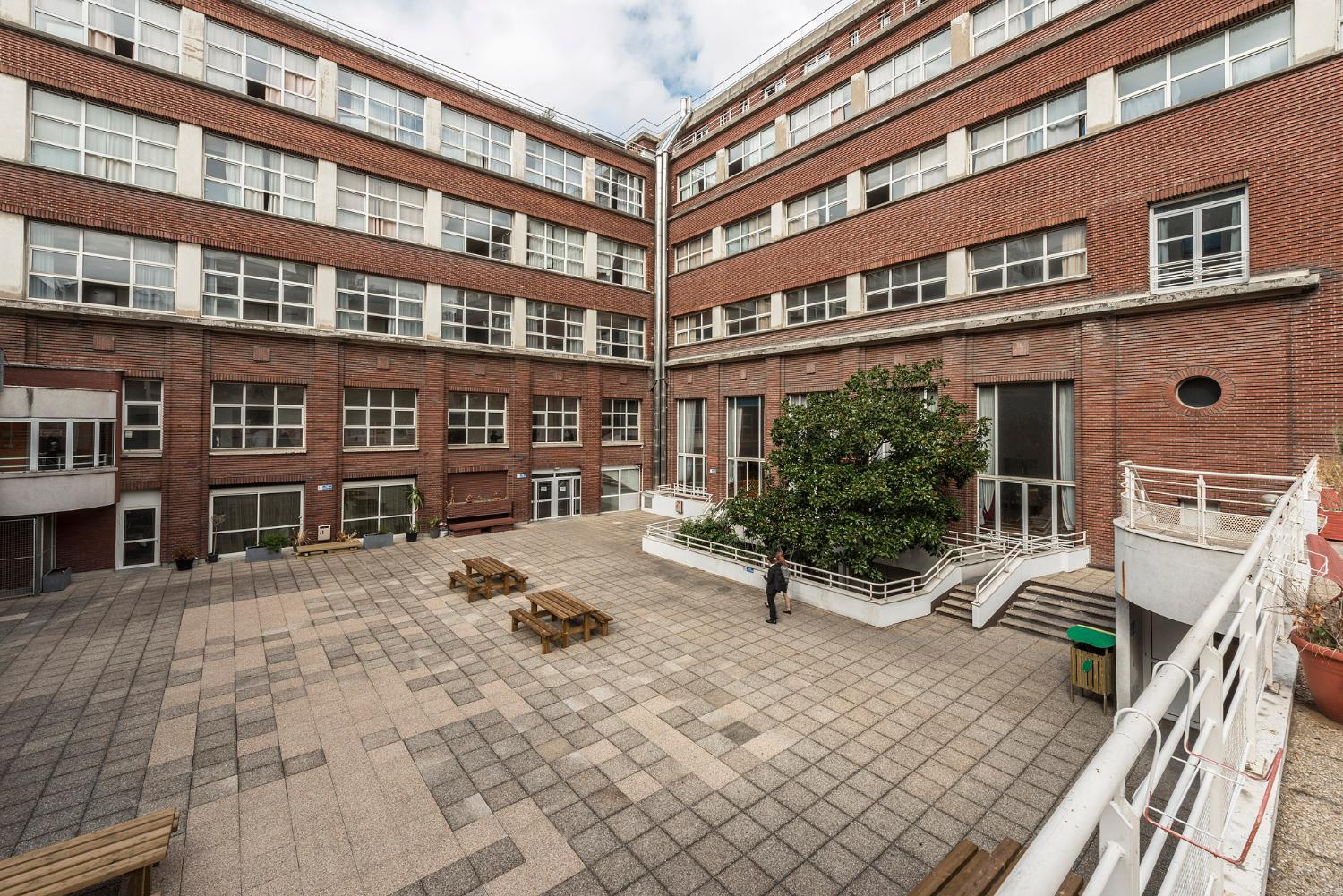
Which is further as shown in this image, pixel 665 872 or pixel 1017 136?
pixel 1017 136

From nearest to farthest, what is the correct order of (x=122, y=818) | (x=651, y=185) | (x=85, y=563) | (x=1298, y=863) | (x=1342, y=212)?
(x=1298, y=863) → (x=122, y=818) → (x=1342, y=212) → (x=85, y=563) → (x=651, y=185)

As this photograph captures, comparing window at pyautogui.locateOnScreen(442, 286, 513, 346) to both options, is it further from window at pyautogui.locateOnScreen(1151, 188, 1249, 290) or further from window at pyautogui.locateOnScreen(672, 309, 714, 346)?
window at pyautogui.locateOnScreen(1151, 188, 1249, 290)

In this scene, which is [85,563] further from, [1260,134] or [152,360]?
[1260,134]

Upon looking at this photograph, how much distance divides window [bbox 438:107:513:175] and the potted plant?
1695 cm

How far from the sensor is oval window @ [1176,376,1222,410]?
13070 millimetres

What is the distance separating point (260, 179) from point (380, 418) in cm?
868

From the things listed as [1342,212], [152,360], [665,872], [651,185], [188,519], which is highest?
[651,185]

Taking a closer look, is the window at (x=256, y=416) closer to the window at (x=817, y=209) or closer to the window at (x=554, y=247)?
the window at (x=554, y=247)

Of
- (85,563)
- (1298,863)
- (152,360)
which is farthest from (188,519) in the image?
(1298,863)

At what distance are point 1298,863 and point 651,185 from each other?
32.1 m

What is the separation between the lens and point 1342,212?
462 inches

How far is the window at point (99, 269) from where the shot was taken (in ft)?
52.6

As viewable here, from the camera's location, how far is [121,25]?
17219 mm

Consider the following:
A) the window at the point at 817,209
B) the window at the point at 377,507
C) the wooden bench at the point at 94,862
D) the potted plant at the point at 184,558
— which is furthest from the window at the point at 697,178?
the wooden bench at the point at 94,862
